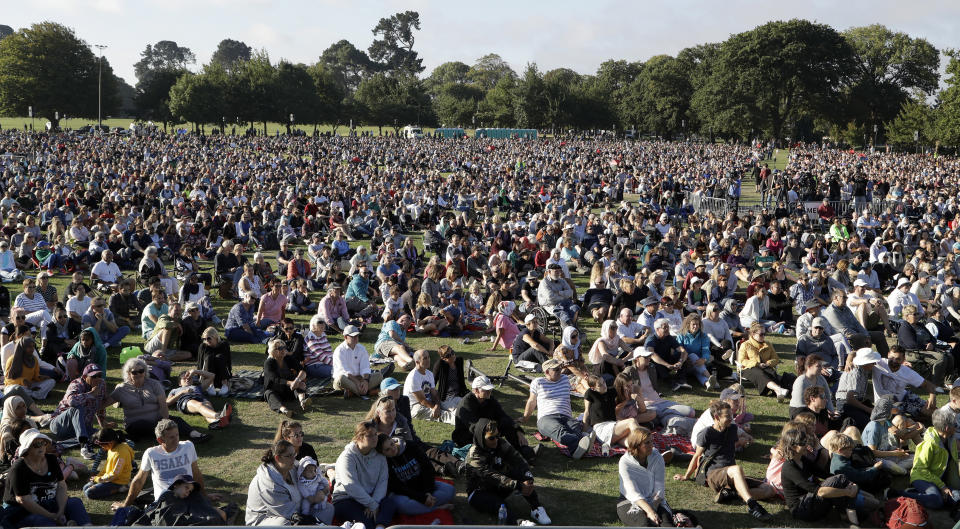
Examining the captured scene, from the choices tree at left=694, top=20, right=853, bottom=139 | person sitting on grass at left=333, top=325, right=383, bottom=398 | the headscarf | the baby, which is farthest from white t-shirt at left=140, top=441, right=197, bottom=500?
tree at left=694, top=20, right=853, bottom=139

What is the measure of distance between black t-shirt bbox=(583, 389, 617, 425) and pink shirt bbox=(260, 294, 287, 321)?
588cm

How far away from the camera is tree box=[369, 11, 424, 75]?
143375mm

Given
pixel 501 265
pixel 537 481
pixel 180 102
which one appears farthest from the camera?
pixel 180 102

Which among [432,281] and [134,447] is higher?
[432,281]

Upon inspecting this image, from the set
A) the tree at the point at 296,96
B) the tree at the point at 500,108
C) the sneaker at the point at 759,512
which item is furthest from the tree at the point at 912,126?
the sneaker at the point at 759,512

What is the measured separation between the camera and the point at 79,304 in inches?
428

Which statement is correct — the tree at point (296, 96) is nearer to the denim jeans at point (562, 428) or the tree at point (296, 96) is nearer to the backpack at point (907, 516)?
the denim jeans at point (562, 428)

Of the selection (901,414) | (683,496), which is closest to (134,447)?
(683,496)

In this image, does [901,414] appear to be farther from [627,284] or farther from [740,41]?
[740,41]

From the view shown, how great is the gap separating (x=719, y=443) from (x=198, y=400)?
17.4ft

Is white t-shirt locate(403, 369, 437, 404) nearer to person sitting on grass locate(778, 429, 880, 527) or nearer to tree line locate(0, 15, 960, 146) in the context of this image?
person sitting on grass locate(778, 429, 880, 527)

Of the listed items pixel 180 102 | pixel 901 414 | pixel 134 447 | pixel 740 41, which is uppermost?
pixel 740 41

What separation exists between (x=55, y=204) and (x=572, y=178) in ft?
64.5

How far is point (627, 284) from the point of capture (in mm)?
12461
